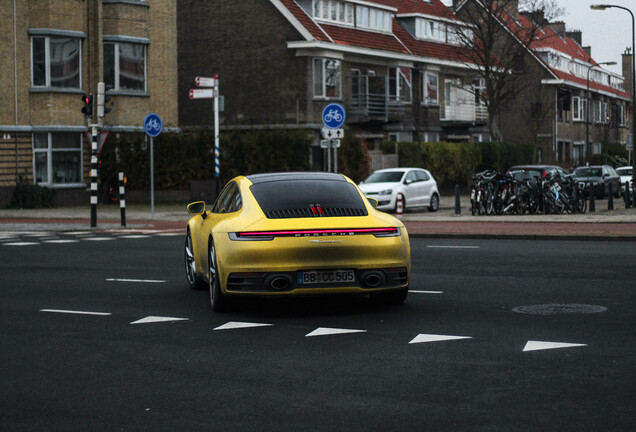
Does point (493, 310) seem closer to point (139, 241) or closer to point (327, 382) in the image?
point (327, 382)

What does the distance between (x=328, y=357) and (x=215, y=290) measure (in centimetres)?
282

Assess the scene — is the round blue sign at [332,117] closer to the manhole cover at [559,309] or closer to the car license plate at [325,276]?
the manhole cover at [559,309]

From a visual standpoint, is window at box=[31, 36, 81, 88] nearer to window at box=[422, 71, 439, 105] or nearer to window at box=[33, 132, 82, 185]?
window at box=[33, 132, 82, 185]

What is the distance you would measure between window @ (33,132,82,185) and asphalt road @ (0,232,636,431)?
85.3 ft

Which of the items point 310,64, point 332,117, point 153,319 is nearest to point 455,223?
point 332,117

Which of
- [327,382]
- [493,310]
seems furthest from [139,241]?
[327,382]

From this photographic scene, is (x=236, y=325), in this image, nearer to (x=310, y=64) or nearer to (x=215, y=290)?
(x=215, y=290)

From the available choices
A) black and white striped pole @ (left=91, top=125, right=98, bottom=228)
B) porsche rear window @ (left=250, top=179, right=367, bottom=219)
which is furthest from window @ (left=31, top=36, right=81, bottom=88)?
porsche rear window @ (left=250, top=179, right=367, bottom=219)

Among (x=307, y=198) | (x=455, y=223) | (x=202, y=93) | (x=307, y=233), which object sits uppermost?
(x=202, y=93)

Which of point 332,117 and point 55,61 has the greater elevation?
point 55,61

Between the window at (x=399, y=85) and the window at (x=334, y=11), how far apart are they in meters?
3.69

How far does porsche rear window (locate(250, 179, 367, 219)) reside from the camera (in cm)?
1073

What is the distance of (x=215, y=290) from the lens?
1076 cm

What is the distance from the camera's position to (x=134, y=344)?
29.4 feet
